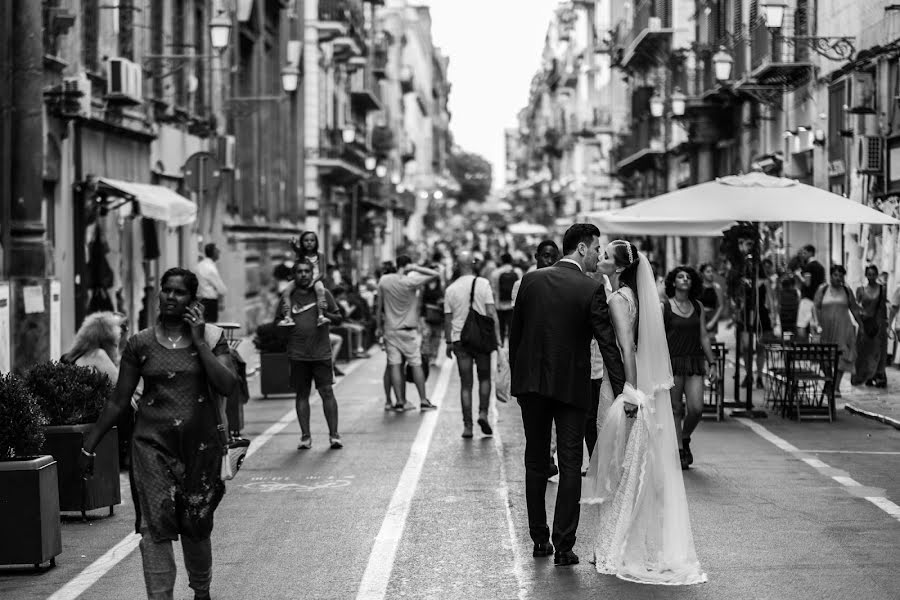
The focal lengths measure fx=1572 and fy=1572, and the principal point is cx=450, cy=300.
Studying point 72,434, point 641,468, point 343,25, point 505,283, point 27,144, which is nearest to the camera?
point 641,468

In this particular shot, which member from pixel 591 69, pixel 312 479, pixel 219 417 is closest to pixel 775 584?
pixel 219 417

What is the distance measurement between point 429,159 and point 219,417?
123m

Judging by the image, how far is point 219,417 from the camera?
7.55 metres

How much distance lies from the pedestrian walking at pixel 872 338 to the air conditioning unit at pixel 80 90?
1051 cm

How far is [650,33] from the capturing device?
1789 inches

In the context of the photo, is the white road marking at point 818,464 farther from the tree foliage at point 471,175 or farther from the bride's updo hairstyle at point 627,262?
the tree foliage at point 471,175

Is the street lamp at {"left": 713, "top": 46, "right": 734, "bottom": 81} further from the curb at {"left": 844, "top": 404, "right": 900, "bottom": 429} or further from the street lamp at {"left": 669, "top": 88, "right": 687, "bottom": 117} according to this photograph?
the curb at {"left": 844, "top": 404, "right": 900, "bottom": 429}

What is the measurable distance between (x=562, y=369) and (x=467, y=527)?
1663 millimetres

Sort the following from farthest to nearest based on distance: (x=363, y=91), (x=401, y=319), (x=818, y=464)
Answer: (x=363, y=91) → (x=401, y=319) → (x=818, y=464)

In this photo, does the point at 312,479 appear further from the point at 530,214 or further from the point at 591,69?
the point at 530,214

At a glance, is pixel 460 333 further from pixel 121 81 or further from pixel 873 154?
pixel 873 154

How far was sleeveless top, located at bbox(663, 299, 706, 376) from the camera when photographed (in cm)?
1302

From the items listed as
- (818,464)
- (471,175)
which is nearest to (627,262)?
(818,464)

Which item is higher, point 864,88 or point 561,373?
point 864,88
